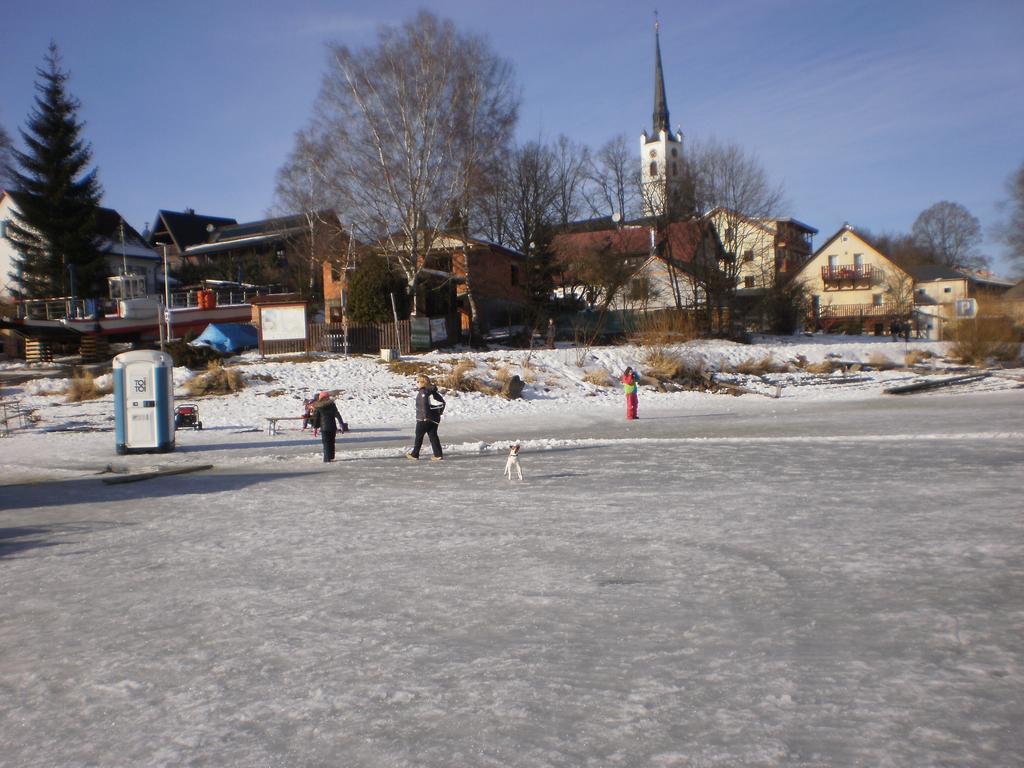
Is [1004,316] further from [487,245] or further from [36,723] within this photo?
[36,723]

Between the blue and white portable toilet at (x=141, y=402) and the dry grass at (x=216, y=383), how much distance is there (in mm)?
Answer: 8626

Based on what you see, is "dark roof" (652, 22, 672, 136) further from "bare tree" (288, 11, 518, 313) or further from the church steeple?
"bare tree" (288, 11, 518, 313)

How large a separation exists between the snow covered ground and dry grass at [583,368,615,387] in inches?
684

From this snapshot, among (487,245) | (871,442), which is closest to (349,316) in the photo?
(487,245)

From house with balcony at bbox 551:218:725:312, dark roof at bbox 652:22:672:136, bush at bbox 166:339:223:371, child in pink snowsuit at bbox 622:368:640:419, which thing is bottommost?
child in pink snowsuit at bbox 622:368:640:419

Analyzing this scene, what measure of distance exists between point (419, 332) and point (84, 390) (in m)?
13.1

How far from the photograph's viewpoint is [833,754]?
12.8 feet

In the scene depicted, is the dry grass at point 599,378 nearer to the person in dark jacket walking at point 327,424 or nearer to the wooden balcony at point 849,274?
the person in dark jacket walking at point 327,424

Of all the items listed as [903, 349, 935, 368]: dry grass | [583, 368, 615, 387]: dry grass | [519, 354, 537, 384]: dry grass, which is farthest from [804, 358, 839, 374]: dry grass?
[519, 354, 537, 384]: dry grass

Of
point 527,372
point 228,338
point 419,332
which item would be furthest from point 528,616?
point 228,338

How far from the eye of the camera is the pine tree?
51312 mm

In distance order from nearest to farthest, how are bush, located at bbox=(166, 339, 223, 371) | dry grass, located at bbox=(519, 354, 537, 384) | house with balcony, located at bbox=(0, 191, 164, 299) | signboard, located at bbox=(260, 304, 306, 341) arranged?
bush, located at bbox=(166, 339, 223, 371) < dry grass, located at bbox=(519, 354, 537, 384) < signboard, located at bbox=(260, 304, 306, 341) < house with balcony, located at bbox=(0, 191, 164, 299)

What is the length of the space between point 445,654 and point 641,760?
5.89 feet

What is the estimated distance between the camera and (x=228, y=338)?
37.4 meters
